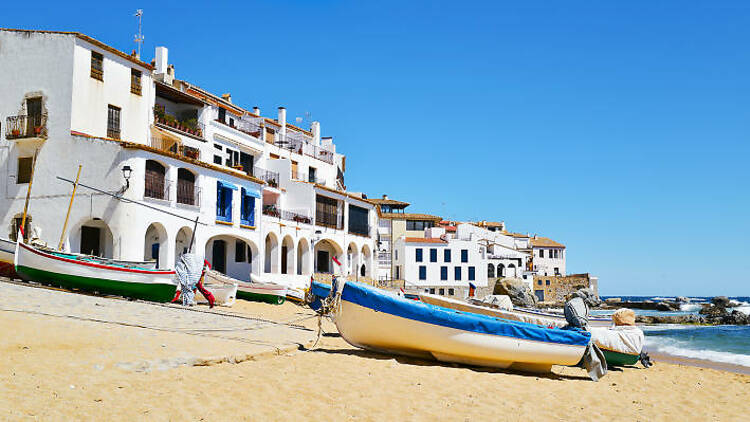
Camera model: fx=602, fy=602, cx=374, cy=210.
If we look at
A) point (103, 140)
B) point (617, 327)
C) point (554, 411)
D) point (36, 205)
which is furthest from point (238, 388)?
point (36, 205)

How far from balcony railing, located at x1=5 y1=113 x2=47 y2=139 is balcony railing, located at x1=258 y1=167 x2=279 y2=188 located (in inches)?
621

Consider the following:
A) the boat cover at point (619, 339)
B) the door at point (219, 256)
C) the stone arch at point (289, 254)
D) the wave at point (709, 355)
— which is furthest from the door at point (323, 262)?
the boat cover at point (619, 339)

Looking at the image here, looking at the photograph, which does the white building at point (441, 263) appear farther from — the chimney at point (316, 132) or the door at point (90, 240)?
the door at point (90, 240)

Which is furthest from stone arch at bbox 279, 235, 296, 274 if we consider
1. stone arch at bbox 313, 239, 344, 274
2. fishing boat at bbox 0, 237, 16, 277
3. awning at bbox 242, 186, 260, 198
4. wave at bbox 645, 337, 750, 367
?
wave at bbox 645, 337, 750, 367

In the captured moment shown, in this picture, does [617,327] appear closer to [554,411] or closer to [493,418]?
[554,411]

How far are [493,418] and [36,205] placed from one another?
76.2ft

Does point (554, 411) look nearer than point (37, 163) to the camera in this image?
Yes

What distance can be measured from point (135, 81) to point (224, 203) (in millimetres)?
7315

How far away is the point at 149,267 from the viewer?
21.0 m

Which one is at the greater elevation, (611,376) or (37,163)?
(37,163)

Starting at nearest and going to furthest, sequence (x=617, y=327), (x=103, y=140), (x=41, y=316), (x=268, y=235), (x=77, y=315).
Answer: (x=41, y=316) < (x=77, y=315) < (x=617, y=327) < (x=103, y=140) < (x=268, y=235)

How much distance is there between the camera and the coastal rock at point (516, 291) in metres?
64.5

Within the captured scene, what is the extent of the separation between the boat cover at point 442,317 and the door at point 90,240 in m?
17.3

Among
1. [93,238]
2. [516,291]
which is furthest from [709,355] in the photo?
[516,291]
